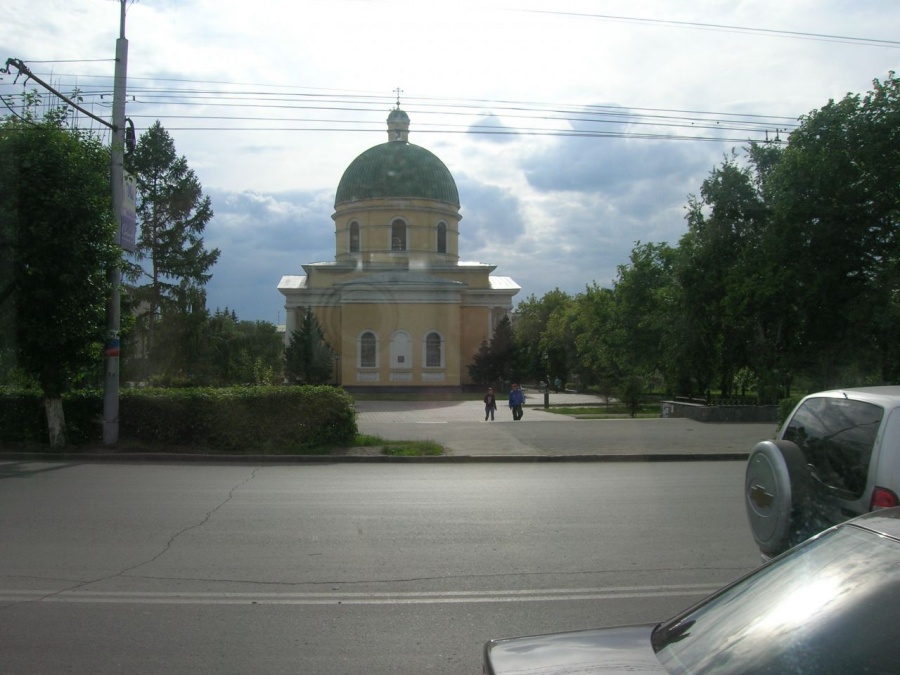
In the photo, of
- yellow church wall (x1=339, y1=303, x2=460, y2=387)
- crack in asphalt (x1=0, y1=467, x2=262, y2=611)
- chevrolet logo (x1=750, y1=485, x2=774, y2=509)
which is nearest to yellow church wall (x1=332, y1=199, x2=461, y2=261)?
yellow church wall (x1=339, y1=303, x2=460, y2=387)

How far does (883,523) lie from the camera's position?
255cm

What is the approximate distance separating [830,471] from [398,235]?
50616mm

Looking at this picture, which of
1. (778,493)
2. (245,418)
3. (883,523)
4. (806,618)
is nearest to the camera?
(806,618)

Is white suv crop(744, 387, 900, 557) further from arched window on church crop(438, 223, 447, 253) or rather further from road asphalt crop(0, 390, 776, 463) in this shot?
arched window on church crop(438, 223, 447, 253)

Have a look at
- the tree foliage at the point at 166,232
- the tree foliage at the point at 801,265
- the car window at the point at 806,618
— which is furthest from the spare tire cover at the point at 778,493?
the tree foliage at the point at 166,232

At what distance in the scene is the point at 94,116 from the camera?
16922mm

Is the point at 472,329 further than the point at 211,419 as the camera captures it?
Yes

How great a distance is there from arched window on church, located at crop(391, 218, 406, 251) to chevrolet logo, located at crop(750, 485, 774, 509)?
4995 centimetres

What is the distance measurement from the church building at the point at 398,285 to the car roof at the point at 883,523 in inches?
1894

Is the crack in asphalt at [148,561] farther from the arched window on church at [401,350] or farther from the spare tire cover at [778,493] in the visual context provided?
the arched window on church at [401,350]

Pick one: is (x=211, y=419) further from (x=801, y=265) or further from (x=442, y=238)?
(x=442, y=238)

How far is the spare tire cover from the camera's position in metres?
5.24

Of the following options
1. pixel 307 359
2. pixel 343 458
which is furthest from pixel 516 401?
pixel 307 359

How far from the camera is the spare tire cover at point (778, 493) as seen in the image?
5.24 metres
